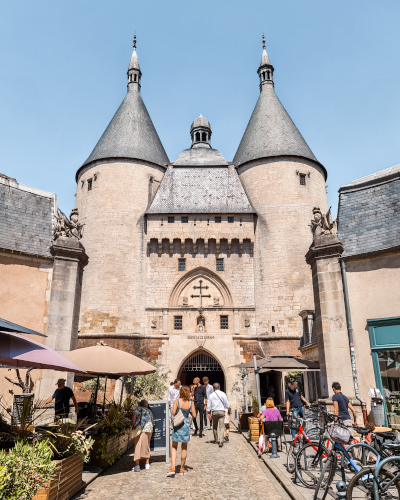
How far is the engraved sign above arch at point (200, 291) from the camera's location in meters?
26.5

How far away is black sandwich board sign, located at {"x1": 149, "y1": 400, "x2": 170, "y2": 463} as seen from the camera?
28.9 feet

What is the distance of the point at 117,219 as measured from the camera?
26875 mm

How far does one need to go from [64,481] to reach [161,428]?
3.84m

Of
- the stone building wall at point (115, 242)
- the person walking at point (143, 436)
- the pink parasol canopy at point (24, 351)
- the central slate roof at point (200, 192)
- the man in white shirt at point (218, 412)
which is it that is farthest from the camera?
the central slate roof at point (200, 192)

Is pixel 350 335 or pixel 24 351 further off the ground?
pixel 350 335

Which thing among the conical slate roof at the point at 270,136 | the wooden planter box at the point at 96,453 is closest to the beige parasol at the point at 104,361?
the wooden planter box at the point at 96,453

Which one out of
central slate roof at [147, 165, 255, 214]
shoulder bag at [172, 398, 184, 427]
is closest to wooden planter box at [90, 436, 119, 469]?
shoulder bag at [172, 398, 184, 427]

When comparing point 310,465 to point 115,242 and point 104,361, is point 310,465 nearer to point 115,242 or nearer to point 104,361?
point 104,361

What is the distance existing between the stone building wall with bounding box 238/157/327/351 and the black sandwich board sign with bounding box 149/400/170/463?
52.3 feet

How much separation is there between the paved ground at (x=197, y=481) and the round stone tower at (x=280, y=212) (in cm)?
1629

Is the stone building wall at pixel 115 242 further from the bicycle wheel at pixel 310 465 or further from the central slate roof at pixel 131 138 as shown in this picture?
the bicycle wheel at pixel 310 465

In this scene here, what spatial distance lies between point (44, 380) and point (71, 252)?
11.0 ft

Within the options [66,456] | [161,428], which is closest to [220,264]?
[161,428]

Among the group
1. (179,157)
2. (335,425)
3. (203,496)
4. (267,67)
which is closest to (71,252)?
(203,496)
